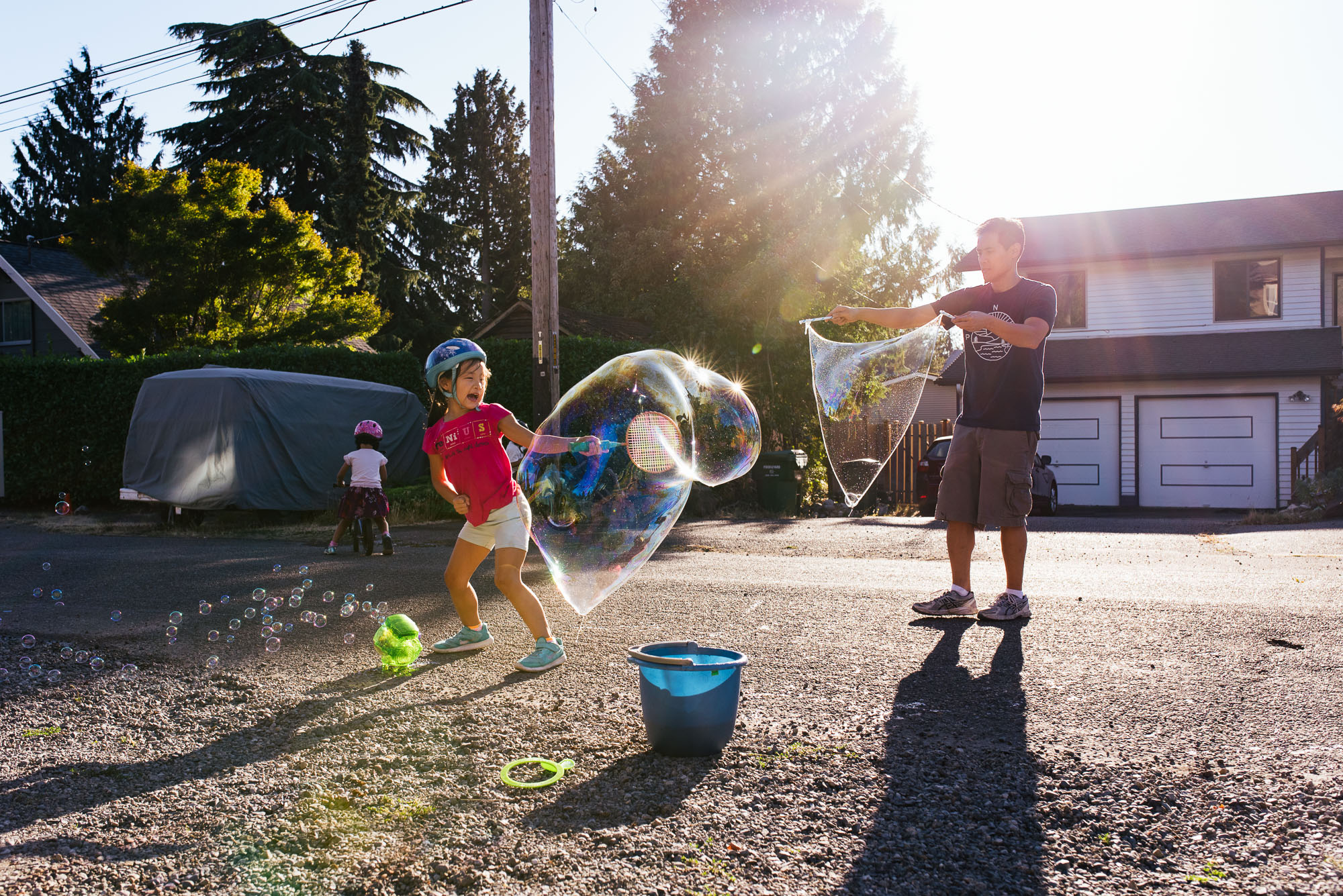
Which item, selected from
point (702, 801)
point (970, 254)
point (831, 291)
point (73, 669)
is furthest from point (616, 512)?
point (970, 254)

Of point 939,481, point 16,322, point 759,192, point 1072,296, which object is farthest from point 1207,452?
point 16,322

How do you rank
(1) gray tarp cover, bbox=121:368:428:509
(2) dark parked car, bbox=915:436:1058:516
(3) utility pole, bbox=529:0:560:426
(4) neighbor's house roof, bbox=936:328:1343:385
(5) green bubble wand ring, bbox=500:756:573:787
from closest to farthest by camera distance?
(5) green bubble wand ring, bbox=500:756:573:787 → (3) utility pole, bbox=529:0:560:426 → (1) gray tarp cover, bbox=121:368:428:509 → (2) dark parked car, bbox=915:436:1058:516 → (4) neighbor's house roof, bbox=936:328:1343:385

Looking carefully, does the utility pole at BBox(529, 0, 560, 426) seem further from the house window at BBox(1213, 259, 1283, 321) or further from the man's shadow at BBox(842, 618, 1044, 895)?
the house window at BBox(1213, 259, 1283, 321)

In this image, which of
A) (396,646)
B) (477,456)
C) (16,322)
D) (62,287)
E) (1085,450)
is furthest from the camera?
(62,287)

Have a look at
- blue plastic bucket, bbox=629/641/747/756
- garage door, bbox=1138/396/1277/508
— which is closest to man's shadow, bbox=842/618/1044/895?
blue plastic bucket, bbox=629/641/747/756

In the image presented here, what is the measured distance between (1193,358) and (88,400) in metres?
22.2

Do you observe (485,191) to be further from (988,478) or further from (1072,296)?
(988,478)

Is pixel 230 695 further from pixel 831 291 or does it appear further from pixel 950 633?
pixel 831 291

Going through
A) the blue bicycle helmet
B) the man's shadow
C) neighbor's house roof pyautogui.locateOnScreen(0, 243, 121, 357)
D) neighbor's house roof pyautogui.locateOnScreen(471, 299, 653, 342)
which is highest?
neighbor's house roof pyautogui.locateOnScreen(0, 243, 121, 357)

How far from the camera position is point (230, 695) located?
4.06m

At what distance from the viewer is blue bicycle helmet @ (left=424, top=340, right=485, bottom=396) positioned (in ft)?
14.7

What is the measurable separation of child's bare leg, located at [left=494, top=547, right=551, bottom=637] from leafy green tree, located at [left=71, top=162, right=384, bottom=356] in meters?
18.5

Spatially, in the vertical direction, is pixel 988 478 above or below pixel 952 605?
above

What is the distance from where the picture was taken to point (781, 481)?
15.9 meters
